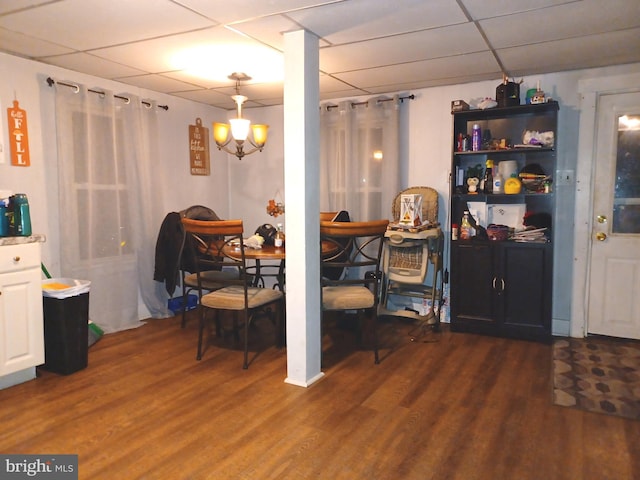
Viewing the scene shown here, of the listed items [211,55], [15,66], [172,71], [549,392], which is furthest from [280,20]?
[549,392]

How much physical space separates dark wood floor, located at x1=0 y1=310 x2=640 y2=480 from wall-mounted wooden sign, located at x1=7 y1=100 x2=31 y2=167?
1595mm

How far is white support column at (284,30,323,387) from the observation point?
283 cm

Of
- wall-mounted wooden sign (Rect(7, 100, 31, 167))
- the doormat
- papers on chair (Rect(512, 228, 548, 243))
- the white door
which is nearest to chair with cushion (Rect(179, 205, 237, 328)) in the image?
wall-mounted wooden sign (Rect(7, 100, 31, 167))

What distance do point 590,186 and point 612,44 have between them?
3.85 feet

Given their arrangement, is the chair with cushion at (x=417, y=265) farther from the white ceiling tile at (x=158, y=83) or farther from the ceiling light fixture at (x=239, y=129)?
the white ceiling tile at (x=158, y=83)

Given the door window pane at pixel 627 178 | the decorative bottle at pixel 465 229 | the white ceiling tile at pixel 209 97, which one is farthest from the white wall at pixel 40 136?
the door window pane at pixel 627 178

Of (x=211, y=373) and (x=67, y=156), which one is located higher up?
(x=67, y=156)

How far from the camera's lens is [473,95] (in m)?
4.25

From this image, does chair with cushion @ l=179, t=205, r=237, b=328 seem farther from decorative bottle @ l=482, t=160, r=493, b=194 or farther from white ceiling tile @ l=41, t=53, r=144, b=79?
decorative bottle @ l=482, t=160, r=493, b=194

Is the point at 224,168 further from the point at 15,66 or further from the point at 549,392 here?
the point at 549,392

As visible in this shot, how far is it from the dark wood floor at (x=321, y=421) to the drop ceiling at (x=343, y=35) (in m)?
2.24

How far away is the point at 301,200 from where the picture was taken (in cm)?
285

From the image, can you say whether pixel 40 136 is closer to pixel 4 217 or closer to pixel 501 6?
pixel 4 217

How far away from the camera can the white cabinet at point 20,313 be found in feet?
9.30
